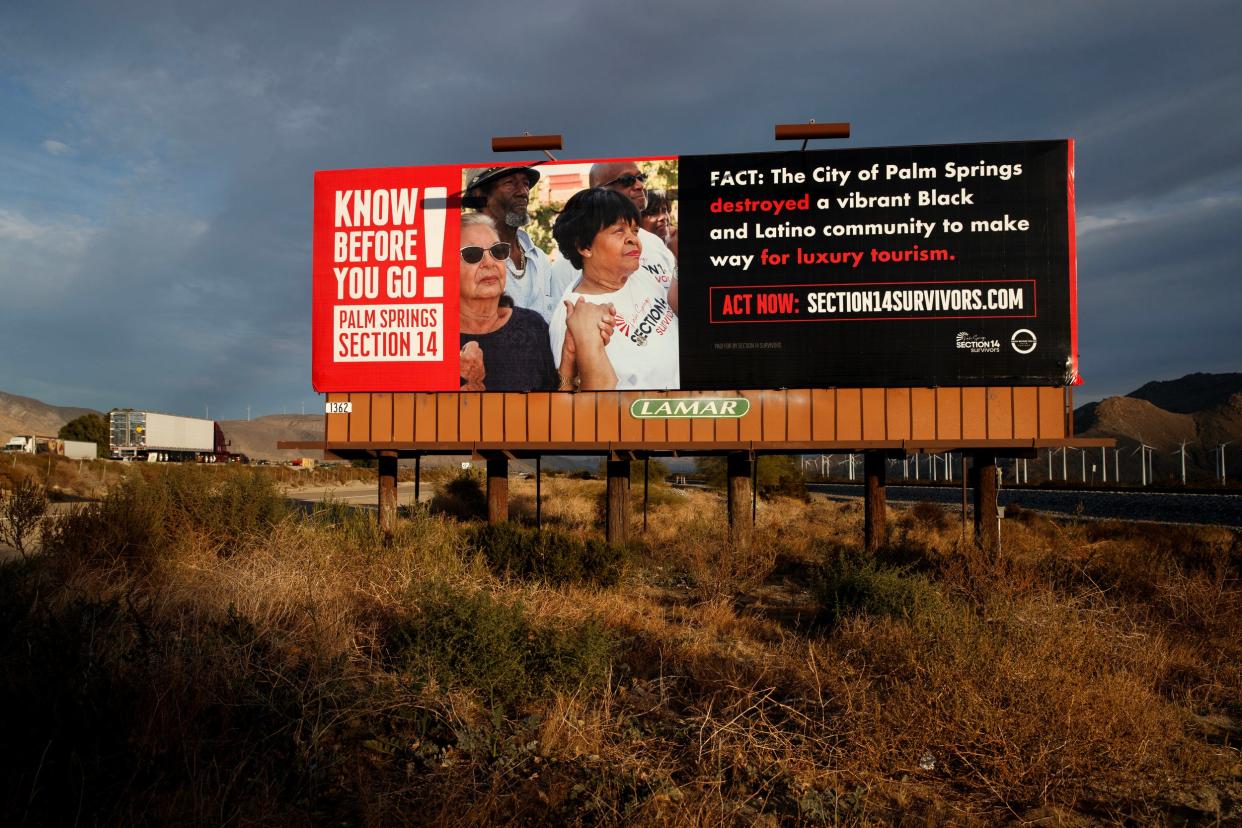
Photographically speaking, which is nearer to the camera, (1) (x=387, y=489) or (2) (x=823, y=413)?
(2) (x=823, y=413)

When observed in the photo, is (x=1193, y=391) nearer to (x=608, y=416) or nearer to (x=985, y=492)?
(x=985, y=492)

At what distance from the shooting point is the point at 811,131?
43.4ft

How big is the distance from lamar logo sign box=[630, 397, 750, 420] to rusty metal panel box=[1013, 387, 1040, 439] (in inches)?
176

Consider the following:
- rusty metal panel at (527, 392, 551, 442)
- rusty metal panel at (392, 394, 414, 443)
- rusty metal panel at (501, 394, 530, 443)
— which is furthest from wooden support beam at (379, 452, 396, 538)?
rusty metal panel at (527, 392, 551, 442)

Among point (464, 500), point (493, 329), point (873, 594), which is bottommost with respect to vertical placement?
point (464, 500)

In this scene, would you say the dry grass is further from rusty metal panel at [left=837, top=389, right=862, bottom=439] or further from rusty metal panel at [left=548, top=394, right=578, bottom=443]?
rusty metal panel at [left=548, top=394, right=578, bottom=443]

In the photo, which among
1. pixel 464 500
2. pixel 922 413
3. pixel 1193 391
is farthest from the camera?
pixel 1193 391

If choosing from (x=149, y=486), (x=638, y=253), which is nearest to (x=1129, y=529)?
(x=638, y=253)

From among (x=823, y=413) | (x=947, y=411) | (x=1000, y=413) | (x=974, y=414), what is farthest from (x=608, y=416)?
(x=1000, y=413)

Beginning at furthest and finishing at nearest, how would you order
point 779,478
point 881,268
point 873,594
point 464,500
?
point 779,478 < point 464,500 < point 881,268 < point 873,594

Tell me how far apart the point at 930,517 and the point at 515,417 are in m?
20.3

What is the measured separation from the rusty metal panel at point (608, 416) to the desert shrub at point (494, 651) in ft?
21.0

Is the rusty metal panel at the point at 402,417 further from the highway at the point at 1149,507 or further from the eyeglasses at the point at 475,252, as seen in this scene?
the highway at the point at 1149,507

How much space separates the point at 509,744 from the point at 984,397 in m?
10.6
